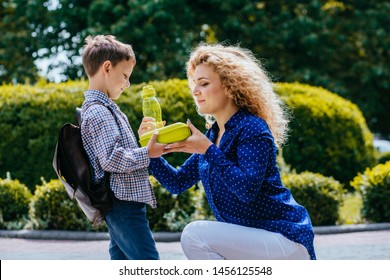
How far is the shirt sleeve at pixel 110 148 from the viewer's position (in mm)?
3971

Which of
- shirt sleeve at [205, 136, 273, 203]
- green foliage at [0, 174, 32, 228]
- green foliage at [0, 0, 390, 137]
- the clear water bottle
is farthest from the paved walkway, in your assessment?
green foliage at [0, 0, 390, 137]

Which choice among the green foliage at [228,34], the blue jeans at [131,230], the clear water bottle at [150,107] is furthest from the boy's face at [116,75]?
the green foliage at [228,34]

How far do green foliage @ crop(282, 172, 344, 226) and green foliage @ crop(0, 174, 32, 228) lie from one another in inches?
137

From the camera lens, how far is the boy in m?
3.99

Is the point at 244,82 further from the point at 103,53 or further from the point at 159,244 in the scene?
the point at 159,244

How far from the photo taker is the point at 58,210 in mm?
9320

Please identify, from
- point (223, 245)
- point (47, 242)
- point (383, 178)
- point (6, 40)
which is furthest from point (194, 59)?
point (6, 40)

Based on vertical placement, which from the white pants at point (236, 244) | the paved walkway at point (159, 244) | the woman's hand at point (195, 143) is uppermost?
the woman's hand at point (195, 143)

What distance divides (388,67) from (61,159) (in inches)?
719

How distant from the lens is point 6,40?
20.4m

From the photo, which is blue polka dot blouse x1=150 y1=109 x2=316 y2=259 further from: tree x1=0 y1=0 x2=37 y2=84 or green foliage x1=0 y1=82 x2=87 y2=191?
tree x1=0 y1=0 x2=37 y2=84

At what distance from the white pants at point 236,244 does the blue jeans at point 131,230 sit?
26 centimetres

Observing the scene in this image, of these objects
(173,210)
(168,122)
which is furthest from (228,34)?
(173,210)

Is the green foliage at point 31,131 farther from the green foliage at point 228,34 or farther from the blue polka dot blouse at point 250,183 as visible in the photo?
the blue polka dot blouse at point 250,183
